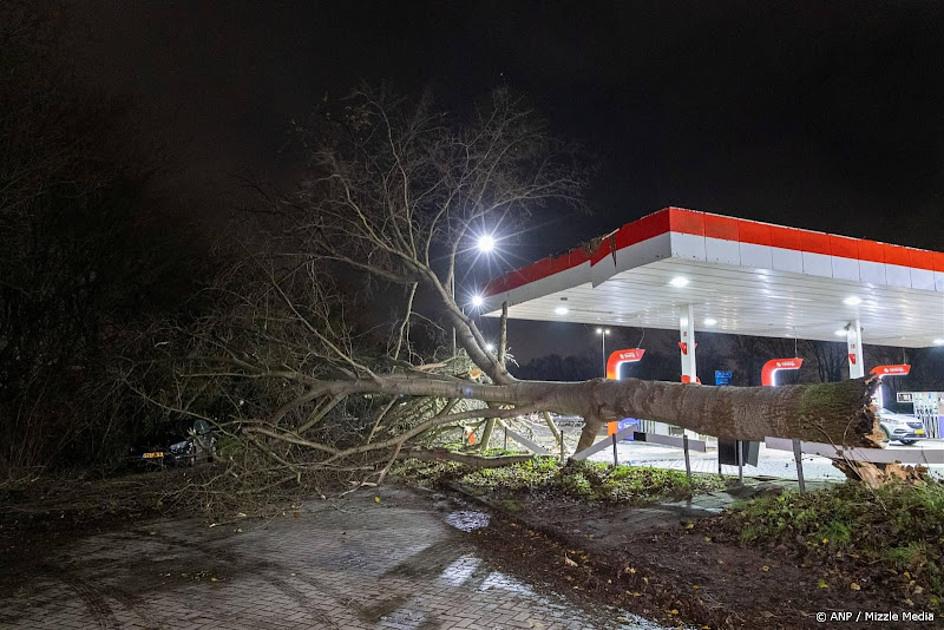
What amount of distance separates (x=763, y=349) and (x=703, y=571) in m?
46.5

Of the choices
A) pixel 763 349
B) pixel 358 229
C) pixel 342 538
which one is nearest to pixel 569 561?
pixel 342 538

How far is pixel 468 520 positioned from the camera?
329 inches

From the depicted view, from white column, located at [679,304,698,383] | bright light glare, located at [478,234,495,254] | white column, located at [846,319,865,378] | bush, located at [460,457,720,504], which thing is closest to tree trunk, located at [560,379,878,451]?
bush, located at [460,457,720,504]

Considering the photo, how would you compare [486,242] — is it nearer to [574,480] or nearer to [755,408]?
[574,480]

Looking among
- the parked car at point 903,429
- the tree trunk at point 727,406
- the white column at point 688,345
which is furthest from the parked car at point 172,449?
the parked car at point 903,429

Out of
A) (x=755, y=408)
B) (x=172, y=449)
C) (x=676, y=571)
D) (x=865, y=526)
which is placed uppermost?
(x=755, y=408)

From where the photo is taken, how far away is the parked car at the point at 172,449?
13680 millimetres

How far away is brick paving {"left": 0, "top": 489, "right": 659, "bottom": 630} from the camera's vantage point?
4676mm

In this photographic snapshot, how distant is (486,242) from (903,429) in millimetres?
16046

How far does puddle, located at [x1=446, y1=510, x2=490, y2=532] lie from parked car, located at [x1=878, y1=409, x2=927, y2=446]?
16.6 meters

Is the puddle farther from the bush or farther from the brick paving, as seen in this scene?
the bush

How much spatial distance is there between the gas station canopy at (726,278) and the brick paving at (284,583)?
684 centimetres

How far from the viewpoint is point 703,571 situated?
520cm

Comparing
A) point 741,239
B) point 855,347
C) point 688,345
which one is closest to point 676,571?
point 741,239
